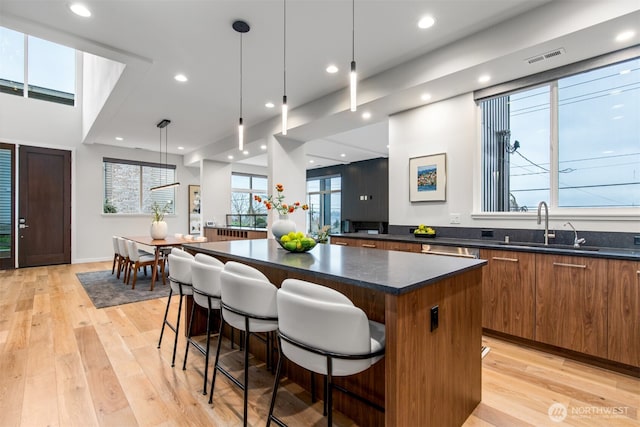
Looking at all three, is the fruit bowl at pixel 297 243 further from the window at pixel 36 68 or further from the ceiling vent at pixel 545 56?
the window at pixel 36 68

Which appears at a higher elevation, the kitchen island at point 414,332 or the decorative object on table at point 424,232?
the decorative object on table at point 424,232

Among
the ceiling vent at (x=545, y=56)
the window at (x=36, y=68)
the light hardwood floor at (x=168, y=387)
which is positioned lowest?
the light hardwood floor at (x=168, y=387)

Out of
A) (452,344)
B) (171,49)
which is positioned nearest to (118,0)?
(171,49)

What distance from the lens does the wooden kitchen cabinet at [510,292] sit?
2588 mm

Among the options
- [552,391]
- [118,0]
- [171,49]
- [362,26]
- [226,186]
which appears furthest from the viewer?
[226,186]

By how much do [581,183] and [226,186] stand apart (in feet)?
24.1

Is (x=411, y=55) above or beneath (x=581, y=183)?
above

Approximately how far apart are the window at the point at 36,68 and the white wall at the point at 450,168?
7336mm

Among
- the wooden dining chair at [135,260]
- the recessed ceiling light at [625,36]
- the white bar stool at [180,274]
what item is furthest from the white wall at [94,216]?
the recessed ceiling light at [625,36]

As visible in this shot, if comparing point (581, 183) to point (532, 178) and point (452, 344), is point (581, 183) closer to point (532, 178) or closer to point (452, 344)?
point (532, 178)

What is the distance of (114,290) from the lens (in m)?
4.59

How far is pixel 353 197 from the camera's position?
962 cm

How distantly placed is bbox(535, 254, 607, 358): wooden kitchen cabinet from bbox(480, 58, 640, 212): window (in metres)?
0.88

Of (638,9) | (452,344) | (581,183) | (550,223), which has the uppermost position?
(638,9)
